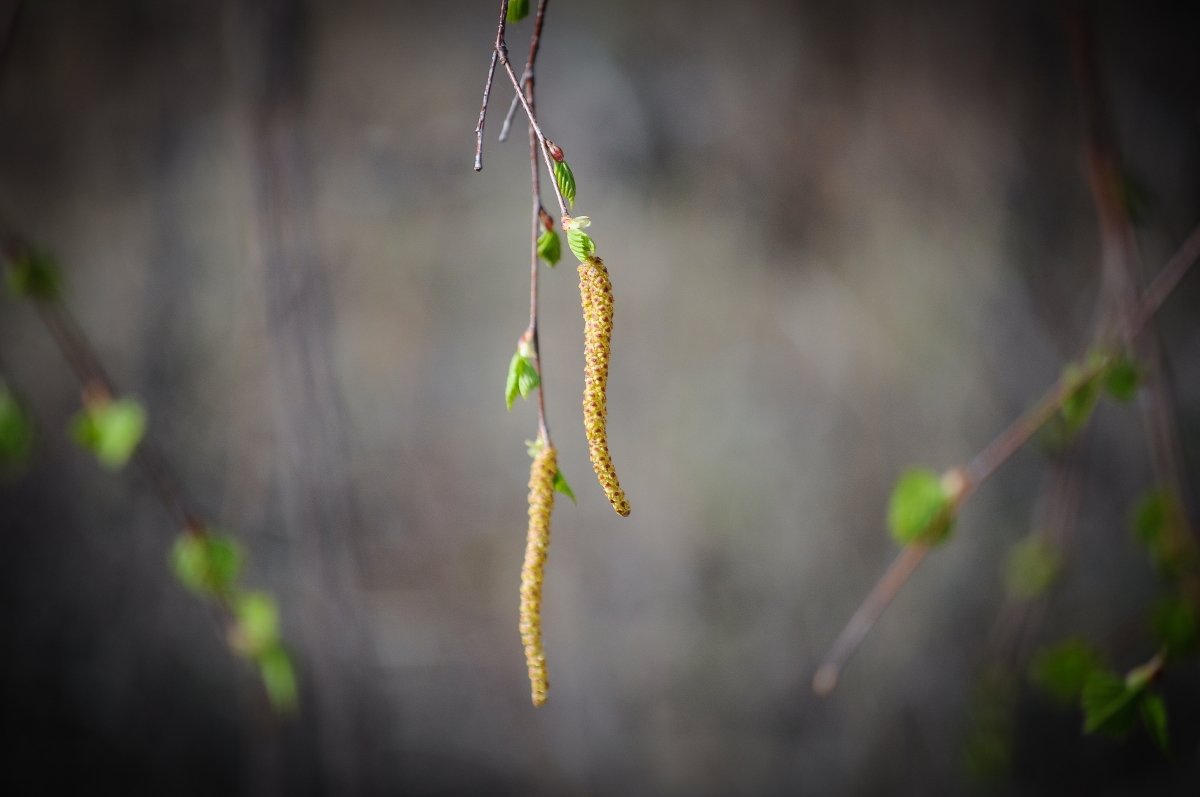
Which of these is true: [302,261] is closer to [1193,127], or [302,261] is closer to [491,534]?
[491,534]

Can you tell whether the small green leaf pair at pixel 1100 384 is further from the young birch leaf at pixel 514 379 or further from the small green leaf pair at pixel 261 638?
the small green leaf pair at pixel 261 638

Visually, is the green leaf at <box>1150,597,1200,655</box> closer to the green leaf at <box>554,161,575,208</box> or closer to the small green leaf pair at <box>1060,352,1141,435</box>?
the small green leaf pair at <box>1060,352,1141,435</box>

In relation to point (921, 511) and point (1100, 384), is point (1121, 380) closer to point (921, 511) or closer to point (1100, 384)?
point (1100, 384)

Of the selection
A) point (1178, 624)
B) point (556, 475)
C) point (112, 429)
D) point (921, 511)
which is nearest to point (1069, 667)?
point (1178, 624)

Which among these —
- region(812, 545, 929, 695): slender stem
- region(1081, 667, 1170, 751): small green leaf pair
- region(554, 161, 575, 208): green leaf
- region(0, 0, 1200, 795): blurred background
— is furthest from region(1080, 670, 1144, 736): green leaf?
region(0, 0, 1200, 795): blurred background

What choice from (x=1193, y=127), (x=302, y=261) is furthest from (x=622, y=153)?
(x=1193, y=127)

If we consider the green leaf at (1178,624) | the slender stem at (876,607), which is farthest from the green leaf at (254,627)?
the green leaf at (1178,624)
